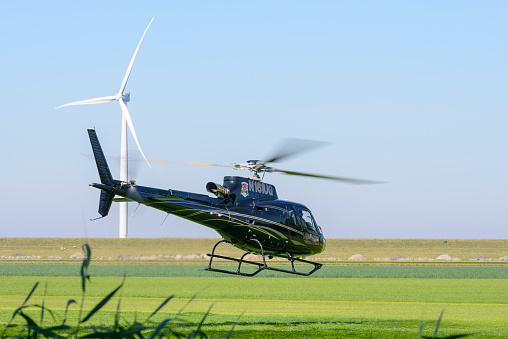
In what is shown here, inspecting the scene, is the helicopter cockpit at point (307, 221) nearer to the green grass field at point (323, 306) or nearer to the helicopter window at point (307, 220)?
the helicopter window at point (307, 220)

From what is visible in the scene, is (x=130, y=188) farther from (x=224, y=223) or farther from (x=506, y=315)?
(x=506, y=315)

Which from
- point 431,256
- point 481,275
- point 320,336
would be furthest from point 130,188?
point 431,256

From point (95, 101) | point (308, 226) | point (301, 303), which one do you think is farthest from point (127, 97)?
point (308, 226)

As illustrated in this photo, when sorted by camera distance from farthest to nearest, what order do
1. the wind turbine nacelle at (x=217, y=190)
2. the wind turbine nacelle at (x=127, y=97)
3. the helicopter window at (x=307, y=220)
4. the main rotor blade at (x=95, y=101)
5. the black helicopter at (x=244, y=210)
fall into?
the wind turbine nacelle at (x=127, y=97) < the main rotor blade at (x=95, y=101) < the helicopter window at (x=307, y=220) < the wind turbine nacelle at (x=217, y=190) < the black helicopter at (x=244, y=210)

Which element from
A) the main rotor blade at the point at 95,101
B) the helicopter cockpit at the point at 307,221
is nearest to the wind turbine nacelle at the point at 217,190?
the helicopter cockpit at the point at 307,221

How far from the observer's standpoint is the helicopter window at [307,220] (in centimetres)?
3681

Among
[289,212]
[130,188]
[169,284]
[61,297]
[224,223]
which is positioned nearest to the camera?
[130,188]

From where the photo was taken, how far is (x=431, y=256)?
19450cm

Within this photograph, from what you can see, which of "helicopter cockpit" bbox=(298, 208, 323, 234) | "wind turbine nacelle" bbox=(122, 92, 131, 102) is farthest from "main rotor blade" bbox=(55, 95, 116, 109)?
"helicopter cockpit" bbox=(298, 208, 323, 234)

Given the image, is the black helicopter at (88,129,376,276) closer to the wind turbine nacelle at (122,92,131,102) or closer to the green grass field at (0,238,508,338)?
the green grass field at (0,238,508,338)

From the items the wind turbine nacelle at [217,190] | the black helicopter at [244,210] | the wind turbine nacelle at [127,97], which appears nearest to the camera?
the black helicopter at [244,210]

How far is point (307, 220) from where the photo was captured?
122ft

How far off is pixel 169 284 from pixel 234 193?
61046 millimetres

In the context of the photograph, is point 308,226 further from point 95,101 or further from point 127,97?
point 127,97
